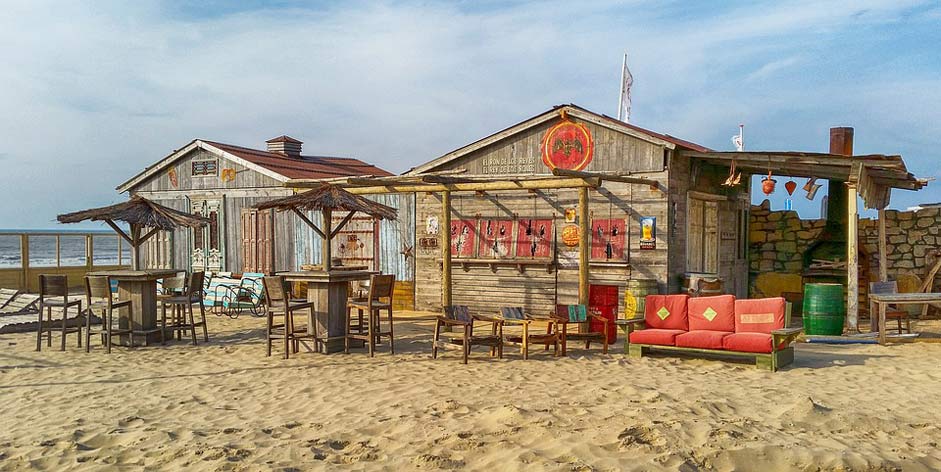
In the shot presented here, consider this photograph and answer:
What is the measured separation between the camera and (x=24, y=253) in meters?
20.1

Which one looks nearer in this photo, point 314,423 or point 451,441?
point 451,441

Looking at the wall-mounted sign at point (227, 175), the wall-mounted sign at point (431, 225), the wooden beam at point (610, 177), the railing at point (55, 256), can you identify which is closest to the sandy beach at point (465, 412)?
the wooden beam at point (610, 177)

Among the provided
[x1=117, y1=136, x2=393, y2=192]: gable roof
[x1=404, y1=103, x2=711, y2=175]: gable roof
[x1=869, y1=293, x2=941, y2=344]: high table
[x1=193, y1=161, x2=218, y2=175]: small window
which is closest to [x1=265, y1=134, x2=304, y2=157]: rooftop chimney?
[x1=117, y1=136, x2=393, y2=192]: gable roof

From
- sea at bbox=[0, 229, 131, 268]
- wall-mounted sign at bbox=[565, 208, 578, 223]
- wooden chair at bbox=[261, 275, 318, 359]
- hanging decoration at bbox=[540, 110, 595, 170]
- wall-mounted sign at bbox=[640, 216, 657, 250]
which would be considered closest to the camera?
wooden chair at bbox=[261, 275, 318, 359]

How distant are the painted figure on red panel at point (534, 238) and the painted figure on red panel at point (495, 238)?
22 cm

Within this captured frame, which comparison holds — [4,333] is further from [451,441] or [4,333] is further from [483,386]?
→ [451,441]

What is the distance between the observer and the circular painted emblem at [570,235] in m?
13.2

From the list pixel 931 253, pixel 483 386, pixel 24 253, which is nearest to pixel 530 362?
pixel 483 386

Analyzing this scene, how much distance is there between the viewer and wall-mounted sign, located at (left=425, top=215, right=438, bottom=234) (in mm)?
14664

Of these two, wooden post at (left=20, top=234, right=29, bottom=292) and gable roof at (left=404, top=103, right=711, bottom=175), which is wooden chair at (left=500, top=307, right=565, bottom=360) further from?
wooden post at (left=20, top=234, right=29, bottom=292)

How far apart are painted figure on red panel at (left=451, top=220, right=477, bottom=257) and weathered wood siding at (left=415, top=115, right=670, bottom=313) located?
15 cm

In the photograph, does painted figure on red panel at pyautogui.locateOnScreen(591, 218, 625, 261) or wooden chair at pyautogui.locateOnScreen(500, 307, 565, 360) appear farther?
painted figure on red panel at pyautogui.locateOnScreen(591, 218, 625, 261)

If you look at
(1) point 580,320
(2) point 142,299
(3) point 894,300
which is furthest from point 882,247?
(2) point 142,299

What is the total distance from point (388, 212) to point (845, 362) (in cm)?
659
